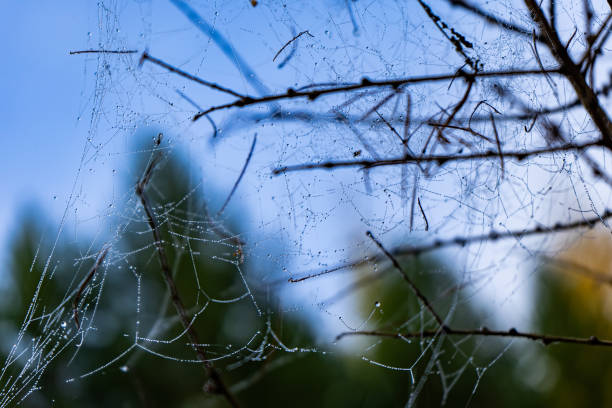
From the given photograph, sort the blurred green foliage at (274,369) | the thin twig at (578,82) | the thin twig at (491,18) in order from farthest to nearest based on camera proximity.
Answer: the blurred green foliage at (274,369) → the thin twig at (491,18) → the thin twig at (578,82)

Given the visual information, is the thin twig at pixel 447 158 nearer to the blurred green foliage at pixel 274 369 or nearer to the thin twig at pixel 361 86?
the thin twig at pixel 361 86

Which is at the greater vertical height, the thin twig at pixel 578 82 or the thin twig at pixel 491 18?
the thin twig at pixel 491 18

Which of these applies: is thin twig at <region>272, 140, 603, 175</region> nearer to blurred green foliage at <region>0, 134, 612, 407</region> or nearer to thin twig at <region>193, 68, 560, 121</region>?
thin twig at <region>193, 68, 560, 121</region>

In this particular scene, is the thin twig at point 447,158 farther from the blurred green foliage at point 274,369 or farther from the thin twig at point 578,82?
the blurred green foliage at point 274,369

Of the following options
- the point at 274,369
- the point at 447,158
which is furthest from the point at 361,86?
the point at 274,369

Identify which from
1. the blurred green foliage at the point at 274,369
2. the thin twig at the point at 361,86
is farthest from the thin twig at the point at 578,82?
the blurred green foliage at the point at 274,369

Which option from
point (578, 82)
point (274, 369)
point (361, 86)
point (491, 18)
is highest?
point (491, 18)

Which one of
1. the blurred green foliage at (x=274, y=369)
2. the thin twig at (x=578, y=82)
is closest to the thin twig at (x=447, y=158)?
the thin twig at (x=578, y=82)

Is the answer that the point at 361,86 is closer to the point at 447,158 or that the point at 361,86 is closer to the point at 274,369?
the point at 447,158

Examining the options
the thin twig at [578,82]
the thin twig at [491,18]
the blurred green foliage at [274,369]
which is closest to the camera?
the thin twig at [578,82]

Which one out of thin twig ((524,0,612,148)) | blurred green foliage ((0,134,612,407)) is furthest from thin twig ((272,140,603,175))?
blurred green foliage ((0,134,612,407))

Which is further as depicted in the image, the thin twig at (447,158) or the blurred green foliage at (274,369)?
the blurred green foliage at (274,369)

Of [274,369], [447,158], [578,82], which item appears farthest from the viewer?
[274,369]
